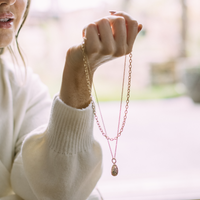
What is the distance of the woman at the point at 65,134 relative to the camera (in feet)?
1.59

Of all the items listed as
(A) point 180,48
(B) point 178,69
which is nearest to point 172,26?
(A) point 180,48

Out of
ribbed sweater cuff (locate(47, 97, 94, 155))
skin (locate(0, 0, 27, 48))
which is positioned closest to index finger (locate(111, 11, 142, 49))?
ribbed sweater cuff (locate(47, 97, 94, 155))

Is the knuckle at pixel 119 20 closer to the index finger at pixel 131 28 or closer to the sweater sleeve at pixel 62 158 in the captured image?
the index finger at pixel 131 28

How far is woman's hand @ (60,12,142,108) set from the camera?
1.55 ft

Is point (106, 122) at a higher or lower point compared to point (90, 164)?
lower

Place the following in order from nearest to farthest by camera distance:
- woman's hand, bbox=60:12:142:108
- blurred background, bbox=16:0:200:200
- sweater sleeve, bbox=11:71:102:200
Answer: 1. woman's hand, bbox=60:12:142:108
2. sweater sleeve, bbox=11:71:102:200
3. blurred background, bbox=16:0:200:200

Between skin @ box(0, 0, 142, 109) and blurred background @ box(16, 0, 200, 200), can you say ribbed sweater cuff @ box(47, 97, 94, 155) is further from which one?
blurred background @ box(16, 0, 200, 200)

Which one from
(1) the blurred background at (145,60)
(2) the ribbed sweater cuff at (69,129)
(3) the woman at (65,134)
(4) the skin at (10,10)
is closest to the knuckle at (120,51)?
(3) the woman at (65,134)

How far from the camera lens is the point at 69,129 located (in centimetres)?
57

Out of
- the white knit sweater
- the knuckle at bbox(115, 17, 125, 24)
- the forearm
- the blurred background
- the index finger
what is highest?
the knuckle at bbox(115, 17, 125, 24)

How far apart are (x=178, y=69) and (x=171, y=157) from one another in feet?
9.50

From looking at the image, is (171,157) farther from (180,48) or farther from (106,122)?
(180,48)

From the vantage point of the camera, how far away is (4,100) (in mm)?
740

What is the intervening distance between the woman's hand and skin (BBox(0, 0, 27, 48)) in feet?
0.61
